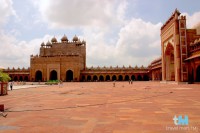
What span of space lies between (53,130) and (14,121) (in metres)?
1.92

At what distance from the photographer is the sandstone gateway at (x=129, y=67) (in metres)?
35.9

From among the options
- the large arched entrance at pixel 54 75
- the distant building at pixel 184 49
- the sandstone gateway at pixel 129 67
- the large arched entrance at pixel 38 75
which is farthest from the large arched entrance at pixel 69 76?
the distant building at pixel 184 49

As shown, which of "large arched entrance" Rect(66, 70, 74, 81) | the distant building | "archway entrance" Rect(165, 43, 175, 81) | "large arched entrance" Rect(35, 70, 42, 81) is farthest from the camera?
"large arched entrance" Rect(66, 70, 74, 81)

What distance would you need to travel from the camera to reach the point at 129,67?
70.5 metres

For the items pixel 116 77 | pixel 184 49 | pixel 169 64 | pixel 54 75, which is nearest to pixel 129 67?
pixel 116 77

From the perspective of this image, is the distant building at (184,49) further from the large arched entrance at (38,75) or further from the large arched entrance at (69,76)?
the large arched entrance at (38,75)

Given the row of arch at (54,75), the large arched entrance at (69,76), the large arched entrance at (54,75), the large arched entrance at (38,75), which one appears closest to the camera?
the large arched entrance at (54,75)

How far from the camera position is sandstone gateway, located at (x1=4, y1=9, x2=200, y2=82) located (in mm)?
35875

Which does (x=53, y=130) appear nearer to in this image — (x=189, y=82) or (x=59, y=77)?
(x=189, y=82)

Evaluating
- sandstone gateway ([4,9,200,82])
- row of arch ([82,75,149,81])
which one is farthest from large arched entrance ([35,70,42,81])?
row of arch ([82,75,149,81])

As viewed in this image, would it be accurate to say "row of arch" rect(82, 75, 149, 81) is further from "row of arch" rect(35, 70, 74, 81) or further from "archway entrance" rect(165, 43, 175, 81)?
"archway entrance" rect(165, 43, 175, 81)

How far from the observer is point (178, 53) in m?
36.3

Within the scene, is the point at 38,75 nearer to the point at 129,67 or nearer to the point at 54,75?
the point at 54,75

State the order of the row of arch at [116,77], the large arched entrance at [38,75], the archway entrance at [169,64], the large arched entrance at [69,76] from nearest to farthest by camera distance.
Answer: the archway entrance at [169,64]
the large arched entrance at [38,75]
the large arched entrance at [69,76]
the row of arch at [116,77]
